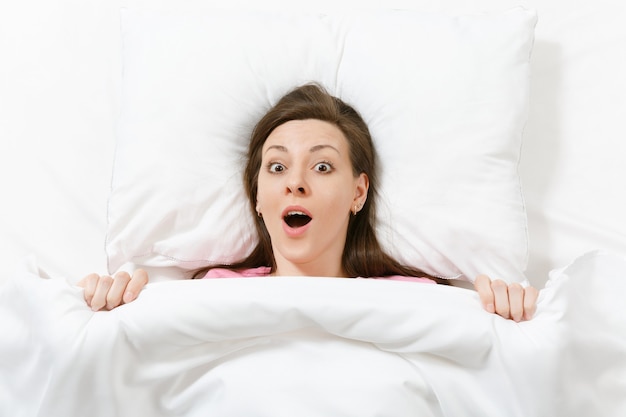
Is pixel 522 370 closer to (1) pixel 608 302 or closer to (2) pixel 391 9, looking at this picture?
(1) pixel 608 302

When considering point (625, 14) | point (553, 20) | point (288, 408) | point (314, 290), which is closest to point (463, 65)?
point (553, 20)

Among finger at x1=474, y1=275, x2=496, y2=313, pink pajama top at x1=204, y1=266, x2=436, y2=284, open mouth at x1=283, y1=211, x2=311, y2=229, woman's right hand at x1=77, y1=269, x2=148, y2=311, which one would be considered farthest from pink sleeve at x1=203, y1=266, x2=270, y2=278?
finger at x1=474, y1=275, x2=496, y2=313

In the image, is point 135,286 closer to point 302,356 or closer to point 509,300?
point 302,356

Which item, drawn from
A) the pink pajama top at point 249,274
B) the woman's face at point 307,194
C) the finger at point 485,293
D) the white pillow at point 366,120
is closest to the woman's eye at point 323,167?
the woman's face at point 307,194

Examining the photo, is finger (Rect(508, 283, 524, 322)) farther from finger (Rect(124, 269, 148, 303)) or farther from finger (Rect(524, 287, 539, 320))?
finger (Rect(124, 269, 148, 303))

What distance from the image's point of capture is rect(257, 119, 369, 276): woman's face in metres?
1.39

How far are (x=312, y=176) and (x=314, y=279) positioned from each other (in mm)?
271

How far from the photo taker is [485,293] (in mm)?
1224

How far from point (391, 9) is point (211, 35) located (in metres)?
0.41

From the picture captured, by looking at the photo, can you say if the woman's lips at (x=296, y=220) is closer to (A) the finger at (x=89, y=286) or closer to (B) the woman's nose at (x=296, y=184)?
(B) the woman's nose at (x=296, y=184)

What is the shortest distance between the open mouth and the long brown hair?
0.07 m

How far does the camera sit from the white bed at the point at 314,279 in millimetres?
1116

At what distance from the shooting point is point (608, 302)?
4.09 ft

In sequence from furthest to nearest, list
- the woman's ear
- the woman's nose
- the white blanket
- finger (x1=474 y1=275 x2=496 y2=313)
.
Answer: the woman's ear < the woman's nose < finger (x1=474 y1=275 x2=496 y2=313) < the white blanket
